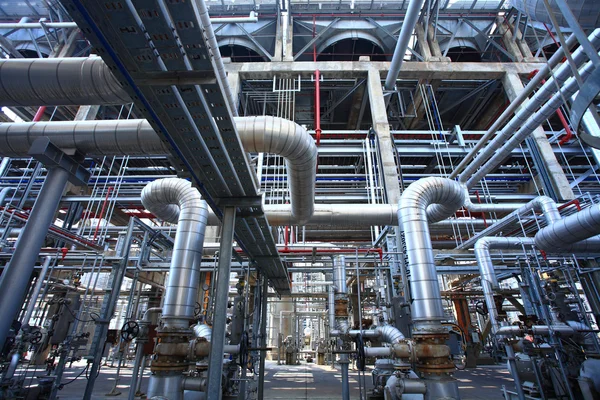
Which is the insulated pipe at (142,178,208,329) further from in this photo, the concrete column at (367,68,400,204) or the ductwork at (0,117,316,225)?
the concrete column at (367,68,400,204)

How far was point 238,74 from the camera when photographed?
11.7m

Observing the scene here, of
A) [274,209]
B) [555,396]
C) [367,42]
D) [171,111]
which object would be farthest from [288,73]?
[555,396]

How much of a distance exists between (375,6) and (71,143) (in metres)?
13.7

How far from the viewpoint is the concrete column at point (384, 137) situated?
9054 millimetres

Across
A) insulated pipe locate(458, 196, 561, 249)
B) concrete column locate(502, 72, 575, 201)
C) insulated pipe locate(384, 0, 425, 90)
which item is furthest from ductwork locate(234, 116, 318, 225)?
concrete column locate(502, 72, 575, 201)

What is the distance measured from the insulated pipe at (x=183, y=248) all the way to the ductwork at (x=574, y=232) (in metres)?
6.98

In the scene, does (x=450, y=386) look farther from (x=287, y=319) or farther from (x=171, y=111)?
(x=287, y=319)

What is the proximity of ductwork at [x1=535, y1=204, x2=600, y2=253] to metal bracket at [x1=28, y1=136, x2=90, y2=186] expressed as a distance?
8.84 metres

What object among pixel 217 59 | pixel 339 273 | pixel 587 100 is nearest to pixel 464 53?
pixel 339 273

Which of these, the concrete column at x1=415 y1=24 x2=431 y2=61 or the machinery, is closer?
the machinery

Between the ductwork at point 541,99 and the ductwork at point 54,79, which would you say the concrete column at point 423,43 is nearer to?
the ductwork at point 541,99

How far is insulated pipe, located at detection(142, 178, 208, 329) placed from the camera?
4723 millimetres

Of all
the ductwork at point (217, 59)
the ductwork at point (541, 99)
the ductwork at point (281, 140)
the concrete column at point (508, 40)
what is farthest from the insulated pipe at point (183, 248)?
the concrete column at point (508, 40)

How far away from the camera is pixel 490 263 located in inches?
295
